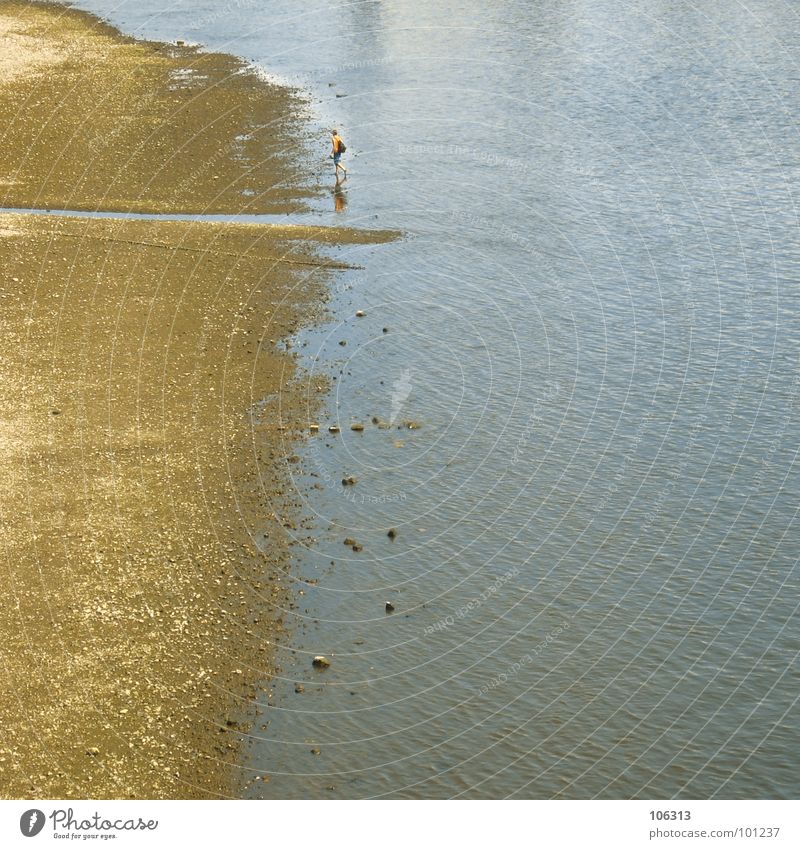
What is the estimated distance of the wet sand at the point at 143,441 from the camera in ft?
80.6

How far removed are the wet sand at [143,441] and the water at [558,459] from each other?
4.91ft

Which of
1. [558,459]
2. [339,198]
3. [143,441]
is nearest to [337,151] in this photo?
[339,198]

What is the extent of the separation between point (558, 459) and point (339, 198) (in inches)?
970

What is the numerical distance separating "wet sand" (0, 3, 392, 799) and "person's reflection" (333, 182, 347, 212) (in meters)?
1.60

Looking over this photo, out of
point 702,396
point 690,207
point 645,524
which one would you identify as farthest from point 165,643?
point 690,207

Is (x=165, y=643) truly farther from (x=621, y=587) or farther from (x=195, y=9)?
(x=195, y=9)

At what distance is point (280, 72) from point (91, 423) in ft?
155

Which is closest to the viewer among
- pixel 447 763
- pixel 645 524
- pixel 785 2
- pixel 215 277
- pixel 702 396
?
pixel 447 763

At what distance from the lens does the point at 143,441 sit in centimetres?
3478

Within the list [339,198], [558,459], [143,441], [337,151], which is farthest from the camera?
[337,151]

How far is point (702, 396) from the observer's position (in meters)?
38.3

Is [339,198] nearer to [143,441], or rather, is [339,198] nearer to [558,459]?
[143,441]

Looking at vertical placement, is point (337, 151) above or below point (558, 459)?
above


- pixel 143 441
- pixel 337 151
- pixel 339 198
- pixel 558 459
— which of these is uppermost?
pixel 337 151
